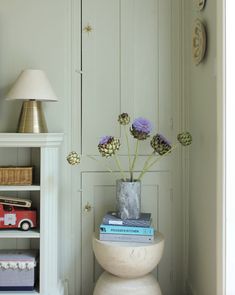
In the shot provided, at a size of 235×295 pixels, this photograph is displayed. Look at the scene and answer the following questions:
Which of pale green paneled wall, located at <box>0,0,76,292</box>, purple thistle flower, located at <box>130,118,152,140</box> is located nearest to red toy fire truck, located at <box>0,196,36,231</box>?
pale green paneled wall, located at <box>0,0,76,292</box>

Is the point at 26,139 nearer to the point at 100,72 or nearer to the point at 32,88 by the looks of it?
the point at 32,88

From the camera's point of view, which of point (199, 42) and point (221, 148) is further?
point (199, 42)

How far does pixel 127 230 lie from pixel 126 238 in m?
0.04

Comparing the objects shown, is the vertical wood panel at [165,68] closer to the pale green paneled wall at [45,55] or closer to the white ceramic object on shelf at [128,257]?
the pale green paneled wall at [45,55]

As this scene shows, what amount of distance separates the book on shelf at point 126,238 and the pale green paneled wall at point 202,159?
1.05 ft

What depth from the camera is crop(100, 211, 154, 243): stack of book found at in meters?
2.11

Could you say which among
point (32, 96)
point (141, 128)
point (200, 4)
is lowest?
point (141, 128)

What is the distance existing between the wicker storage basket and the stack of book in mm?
521

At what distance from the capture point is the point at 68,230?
2.46 metres

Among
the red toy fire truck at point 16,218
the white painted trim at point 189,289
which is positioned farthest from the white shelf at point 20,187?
the white painted trim at point 189,289

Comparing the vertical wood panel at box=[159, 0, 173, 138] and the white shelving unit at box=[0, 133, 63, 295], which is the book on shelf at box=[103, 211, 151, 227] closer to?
the white shelving unit at box=[0, 133, 63, 295]

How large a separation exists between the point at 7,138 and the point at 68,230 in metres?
0.74

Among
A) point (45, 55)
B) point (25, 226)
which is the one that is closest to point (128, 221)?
point (25, 226)

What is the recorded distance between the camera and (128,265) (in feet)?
6.58
